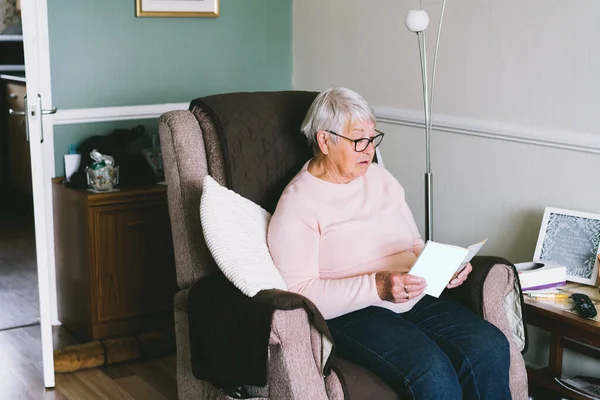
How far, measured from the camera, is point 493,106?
307cm

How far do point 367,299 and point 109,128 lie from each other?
6.25 ft

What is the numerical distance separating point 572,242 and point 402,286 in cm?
82

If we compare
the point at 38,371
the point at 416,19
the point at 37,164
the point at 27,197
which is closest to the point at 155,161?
Result: the point at 37,164

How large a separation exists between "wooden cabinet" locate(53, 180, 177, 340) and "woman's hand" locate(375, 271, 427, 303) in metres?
1.58

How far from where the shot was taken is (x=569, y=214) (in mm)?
2783

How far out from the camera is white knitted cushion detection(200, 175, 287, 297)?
2.19 metres

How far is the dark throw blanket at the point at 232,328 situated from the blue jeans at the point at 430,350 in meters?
0.16

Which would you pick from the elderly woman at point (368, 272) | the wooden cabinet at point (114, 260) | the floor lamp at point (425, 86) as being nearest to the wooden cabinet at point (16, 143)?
the wooden cabinet at point (114, 260)

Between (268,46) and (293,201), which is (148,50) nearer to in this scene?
(268,46)

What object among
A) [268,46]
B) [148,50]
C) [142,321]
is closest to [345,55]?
[268,46]

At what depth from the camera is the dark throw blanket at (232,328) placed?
2072mm

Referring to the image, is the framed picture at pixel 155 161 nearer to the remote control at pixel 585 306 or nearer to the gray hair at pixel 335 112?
the gray hair at pixel 335 112

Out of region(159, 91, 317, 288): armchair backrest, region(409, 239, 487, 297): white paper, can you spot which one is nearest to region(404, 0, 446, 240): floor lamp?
region(159, 91, 317, 288): armchair backrest

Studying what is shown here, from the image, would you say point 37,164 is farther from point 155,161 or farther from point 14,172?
point 14,172
